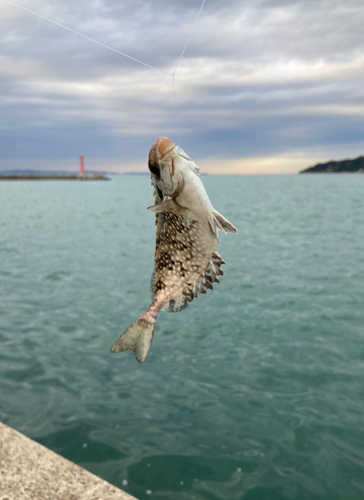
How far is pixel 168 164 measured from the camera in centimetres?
209

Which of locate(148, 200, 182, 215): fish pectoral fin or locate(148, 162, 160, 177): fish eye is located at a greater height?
locate(148, 162, 160, 177): fish eye

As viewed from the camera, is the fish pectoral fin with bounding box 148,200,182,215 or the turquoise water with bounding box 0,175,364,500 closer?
the fish pectoral fin with bounding box 148,200,182,215

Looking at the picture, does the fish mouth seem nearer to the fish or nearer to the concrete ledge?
the fish

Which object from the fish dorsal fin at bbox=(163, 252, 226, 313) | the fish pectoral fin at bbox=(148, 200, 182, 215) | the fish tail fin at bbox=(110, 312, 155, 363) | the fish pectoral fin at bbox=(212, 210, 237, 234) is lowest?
the fish tail fin at bbox=(110, 312, 155, 363)

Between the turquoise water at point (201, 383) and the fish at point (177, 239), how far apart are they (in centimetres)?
527

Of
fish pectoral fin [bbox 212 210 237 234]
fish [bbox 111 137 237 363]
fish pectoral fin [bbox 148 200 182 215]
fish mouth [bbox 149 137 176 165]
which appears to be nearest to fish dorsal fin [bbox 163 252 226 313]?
fish [bbox 111 137 237 363]

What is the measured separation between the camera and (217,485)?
6859 mm

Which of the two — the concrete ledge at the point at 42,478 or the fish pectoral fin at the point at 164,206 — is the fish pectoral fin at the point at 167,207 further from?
the concrete ledge at the point at 42,478

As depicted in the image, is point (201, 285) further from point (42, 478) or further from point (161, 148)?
point (42, 478)

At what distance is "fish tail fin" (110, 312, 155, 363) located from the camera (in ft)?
7.09

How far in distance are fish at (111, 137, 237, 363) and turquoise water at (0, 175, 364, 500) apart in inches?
207

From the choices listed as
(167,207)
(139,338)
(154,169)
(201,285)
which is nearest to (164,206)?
(167,207)

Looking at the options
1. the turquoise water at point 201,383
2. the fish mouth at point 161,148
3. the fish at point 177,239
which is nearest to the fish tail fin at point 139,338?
the fish at point 177,239

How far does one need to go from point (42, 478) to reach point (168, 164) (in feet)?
13.8
